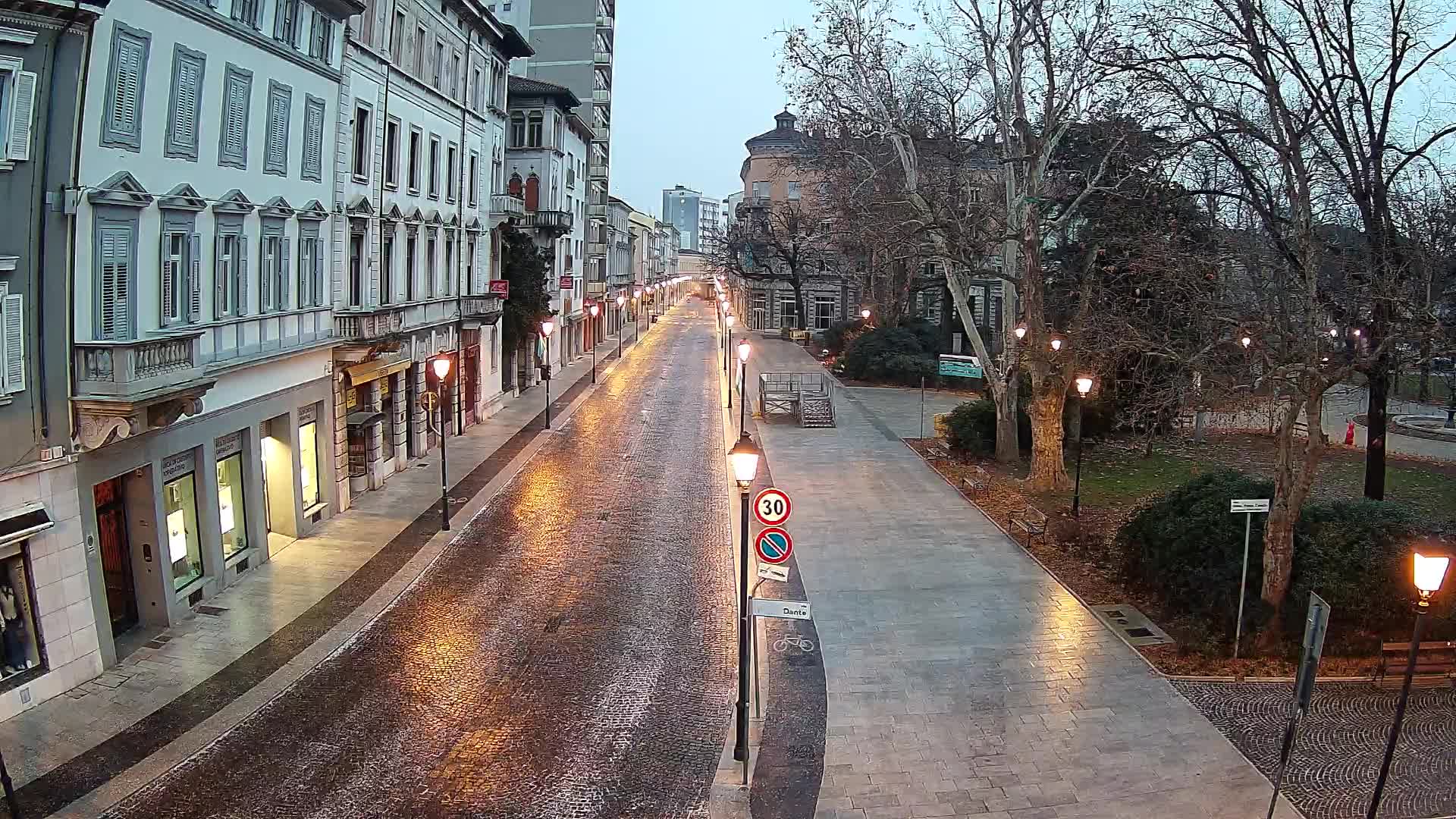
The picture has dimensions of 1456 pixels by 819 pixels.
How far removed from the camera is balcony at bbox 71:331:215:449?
44.3ft

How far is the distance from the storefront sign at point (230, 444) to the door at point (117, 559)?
94.5 inches

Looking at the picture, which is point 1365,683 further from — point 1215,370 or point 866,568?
point 866,568

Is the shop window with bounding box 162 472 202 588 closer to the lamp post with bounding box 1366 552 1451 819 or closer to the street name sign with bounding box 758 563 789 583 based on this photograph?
the street name sign with bounding box 758 563 789 583

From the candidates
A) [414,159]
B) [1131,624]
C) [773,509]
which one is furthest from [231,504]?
[1131,624]

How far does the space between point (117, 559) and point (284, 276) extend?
6490mm

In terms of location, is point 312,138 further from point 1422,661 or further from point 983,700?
point 1422,661

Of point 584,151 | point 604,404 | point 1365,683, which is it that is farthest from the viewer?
point 584,151

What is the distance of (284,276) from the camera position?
1970 centimetres

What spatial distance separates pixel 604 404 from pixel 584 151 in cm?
2271

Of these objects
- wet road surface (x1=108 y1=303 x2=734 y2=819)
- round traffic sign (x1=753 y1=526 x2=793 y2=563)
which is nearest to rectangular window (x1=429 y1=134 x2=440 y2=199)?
wet road surface (x1=108 y1=303 x2=734 y2=819)

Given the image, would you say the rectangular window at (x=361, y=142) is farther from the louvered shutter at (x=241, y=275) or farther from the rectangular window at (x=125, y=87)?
the rectangular window at (x=125, y=87)

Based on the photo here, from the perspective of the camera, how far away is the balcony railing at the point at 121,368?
532 inches

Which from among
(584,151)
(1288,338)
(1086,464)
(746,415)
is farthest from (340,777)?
(584,151)

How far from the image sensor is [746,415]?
127ft
